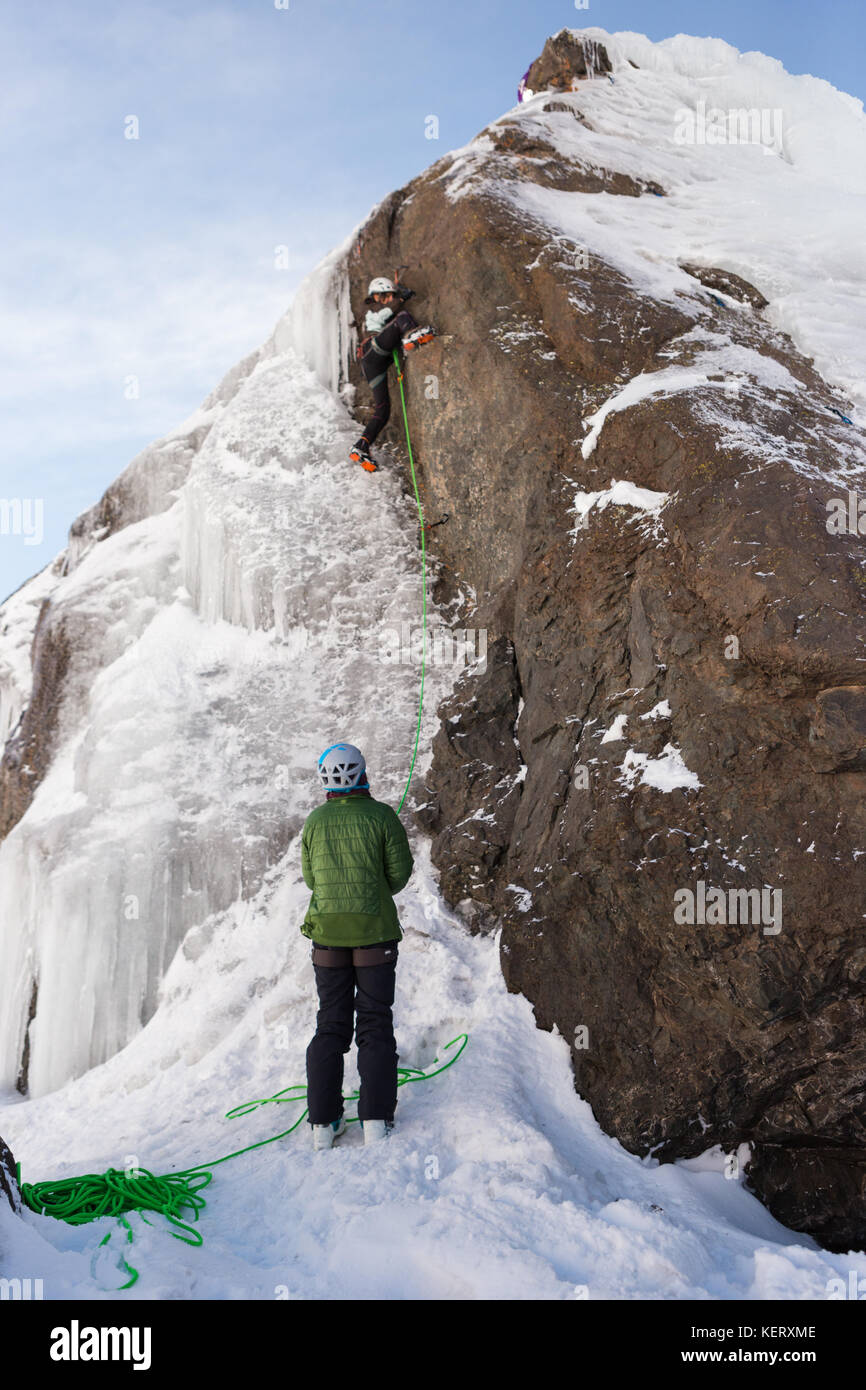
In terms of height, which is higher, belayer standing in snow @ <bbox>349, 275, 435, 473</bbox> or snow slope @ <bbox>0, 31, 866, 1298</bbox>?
belayer standing in snow @ <bbox>349, 275, 435, 473</bbox>

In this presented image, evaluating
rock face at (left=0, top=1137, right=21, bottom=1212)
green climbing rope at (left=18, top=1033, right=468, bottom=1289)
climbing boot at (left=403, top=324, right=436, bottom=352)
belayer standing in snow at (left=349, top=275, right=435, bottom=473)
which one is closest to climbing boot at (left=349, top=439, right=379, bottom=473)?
belayer standing in snow at (left=349, top=275, right=435, bottom=473)

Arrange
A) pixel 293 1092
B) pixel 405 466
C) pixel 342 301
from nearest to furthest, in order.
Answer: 1. pixel 293 1092
2. pixel 405 466
3. pixel 342 301

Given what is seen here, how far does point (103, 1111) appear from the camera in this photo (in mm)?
5625

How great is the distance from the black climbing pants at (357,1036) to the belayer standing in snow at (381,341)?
4882mm

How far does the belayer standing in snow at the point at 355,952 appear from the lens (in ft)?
14.1

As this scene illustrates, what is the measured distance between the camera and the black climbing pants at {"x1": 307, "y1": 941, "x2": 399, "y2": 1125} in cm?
427

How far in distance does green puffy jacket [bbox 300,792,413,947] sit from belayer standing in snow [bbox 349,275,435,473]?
14.2 ft

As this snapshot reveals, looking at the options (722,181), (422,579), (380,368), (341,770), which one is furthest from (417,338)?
(722,181)

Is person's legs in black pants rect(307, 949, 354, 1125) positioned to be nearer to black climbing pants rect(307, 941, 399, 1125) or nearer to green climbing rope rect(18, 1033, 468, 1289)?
black climbing pants rect(307, 941, 399, 1125)

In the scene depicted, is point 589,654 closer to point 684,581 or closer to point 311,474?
point 684,581
